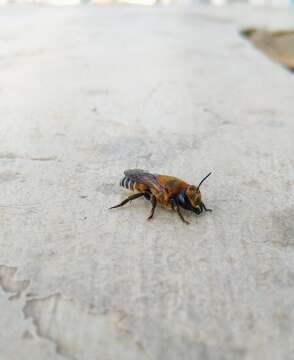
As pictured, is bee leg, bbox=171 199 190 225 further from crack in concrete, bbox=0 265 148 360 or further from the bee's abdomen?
crack in concrete, bbox=0 265 148 360

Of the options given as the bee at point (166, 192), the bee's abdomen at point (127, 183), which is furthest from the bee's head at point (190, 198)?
the bee's abdomen at point (127, 183)

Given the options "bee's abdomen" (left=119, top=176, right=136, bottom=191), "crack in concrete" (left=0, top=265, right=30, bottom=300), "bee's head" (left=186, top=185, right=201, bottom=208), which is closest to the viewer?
"crack in concrete" (left=0, top=265, right=30, bottom=300)

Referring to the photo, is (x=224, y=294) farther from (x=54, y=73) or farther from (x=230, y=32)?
(x=230, y=32)

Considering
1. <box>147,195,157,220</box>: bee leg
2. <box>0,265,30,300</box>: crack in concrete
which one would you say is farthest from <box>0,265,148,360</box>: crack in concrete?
<box>147,195,157,220</box>: bee leg

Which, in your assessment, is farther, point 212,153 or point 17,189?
point 212,153

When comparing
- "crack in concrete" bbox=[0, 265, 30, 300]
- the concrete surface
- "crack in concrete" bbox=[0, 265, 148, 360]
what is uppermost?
"crack in concrete" bbox=[0, 265, 148, 360]

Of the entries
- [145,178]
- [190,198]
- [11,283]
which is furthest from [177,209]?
[11,283]

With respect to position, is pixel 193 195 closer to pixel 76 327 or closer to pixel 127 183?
pixel 127 183

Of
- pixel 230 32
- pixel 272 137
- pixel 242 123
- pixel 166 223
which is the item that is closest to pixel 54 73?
pixel 242 123
